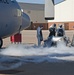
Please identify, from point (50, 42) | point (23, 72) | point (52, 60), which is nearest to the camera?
point (23, 72)

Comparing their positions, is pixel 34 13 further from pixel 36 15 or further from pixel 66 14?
pixel 66 14

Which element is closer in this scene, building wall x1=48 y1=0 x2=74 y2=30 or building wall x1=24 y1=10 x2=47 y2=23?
building wall x1=48 y1=0 x2=74 y2=30

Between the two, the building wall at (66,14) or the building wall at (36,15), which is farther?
the building wall at (36,15)

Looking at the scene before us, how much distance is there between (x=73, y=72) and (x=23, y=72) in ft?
5.19

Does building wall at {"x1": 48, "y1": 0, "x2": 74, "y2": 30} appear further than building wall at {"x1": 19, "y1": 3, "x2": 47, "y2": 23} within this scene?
No

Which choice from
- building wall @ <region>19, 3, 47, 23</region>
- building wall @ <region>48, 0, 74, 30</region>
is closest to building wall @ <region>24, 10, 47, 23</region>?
building wall @ <region>19, 3, 47, 23</region>

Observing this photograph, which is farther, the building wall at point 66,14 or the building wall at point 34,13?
the building wall at point 34,13

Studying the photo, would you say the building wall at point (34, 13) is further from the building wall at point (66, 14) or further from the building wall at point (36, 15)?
the building wall at point (66, 14)

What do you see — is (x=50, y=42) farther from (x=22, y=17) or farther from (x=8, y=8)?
(x=8, y=8)

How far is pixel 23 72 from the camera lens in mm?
10000

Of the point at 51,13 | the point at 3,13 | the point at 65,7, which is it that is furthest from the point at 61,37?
the point at 65,7

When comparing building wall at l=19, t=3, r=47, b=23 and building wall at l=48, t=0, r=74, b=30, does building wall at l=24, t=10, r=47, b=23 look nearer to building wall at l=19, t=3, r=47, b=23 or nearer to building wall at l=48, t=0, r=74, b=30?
building wall at l=19, t=3, r=47, b=23

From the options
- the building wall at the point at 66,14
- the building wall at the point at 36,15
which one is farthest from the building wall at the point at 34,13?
the building wall at the point at 66,14

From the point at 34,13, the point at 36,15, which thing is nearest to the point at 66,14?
the point at 36,15
